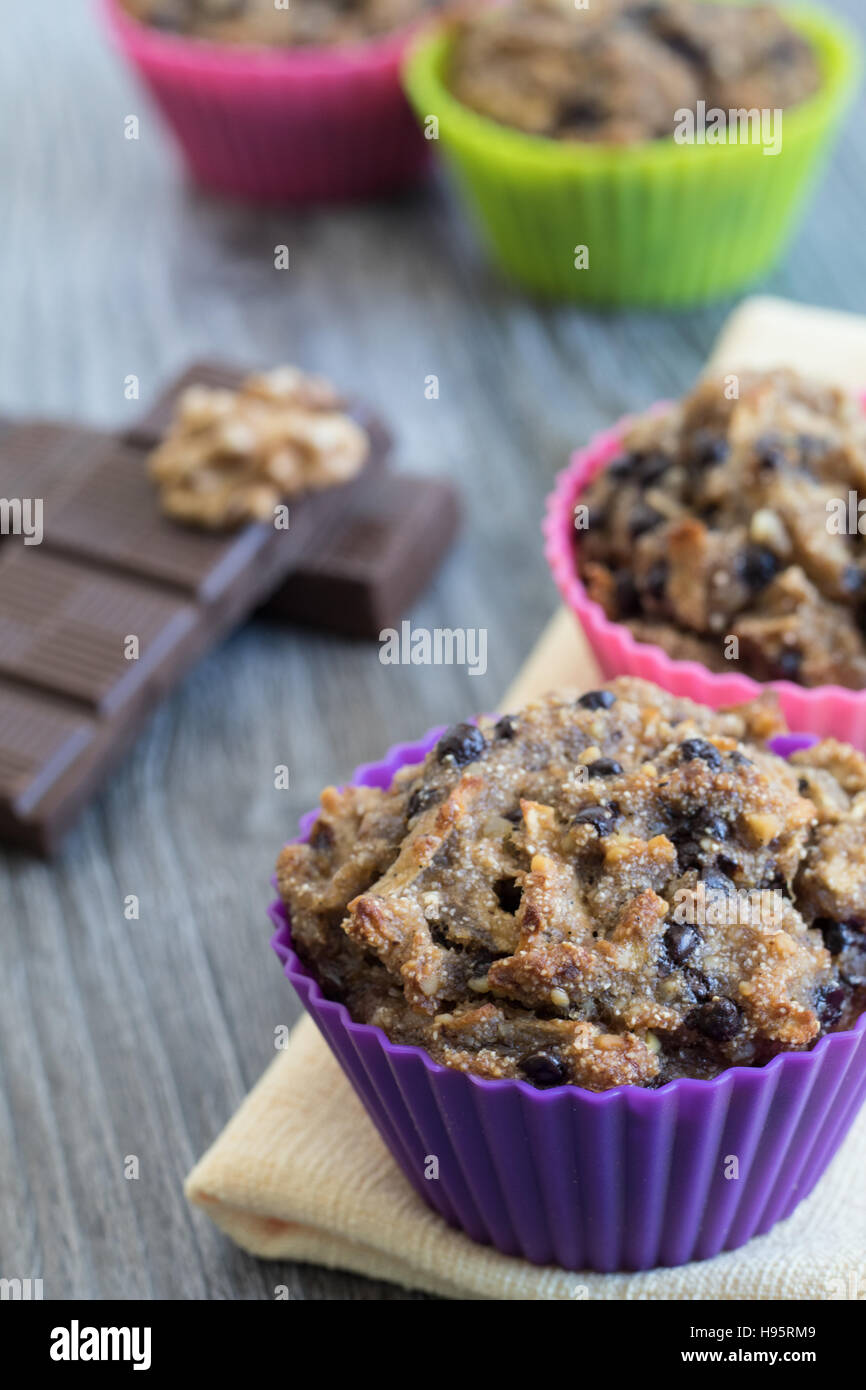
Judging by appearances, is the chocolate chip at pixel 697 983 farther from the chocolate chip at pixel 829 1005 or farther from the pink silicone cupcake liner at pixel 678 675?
the pink silicone cupcake liner at pixel 678 675

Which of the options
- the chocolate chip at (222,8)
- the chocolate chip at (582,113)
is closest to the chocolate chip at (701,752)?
the chocolate chip at (582,113)

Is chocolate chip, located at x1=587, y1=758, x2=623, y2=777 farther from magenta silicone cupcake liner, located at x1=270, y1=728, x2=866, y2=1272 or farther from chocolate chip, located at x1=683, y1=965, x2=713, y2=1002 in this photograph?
magenta silicone cupcake liner, located at x1=270, y1=728, x2=866, y2=1272

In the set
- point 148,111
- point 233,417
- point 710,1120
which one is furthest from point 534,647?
point 148,111

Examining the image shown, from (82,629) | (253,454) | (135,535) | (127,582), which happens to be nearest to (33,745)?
(82,629)

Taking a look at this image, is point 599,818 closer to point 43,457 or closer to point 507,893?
point 507,893

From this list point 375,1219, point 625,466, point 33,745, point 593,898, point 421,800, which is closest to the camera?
point 593,898

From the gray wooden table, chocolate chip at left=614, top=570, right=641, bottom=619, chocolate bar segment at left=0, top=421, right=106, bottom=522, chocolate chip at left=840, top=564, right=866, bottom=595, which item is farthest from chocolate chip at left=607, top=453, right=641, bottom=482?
chocolate bar segment at left=0, top=421, right=106, bottom=522
